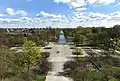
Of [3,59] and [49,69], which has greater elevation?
[3,59]

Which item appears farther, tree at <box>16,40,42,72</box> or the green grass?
tree at <box>16,40,42,72</box>

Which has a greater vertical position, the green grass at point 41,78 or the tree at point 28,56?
the tree at point 28,56

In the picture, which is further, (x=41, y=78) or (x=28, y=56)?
(x=28, y=56)

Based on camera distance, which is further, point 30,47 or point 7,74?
point 30,47

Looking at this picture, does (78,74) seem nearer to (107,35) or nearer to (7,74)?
(7,74)

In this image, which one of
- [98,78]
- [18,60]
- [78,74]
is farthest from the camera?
[18,60]

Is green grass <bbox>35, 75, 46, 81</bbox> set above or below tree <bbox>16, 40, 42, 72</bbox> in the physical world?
below

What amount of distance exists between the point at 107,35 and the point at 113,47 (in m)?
17.3

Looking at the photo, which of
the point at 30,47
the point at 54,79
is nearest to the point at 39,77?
the point at 54,79

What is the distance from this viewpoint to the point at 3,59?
62.7 feet

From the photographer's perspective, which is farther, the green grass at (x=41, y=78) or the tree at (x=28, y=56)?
the tree at (x=28, y=56)

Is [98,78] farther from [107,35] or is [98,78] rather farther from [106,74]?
[107,35]

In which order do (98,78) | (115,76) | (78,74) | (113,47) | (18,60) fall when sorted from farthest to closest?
(113,47) < (18,60) < (115,76) < (98,78) < (78,74)

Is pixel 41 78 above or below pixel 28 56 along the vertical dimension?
below
